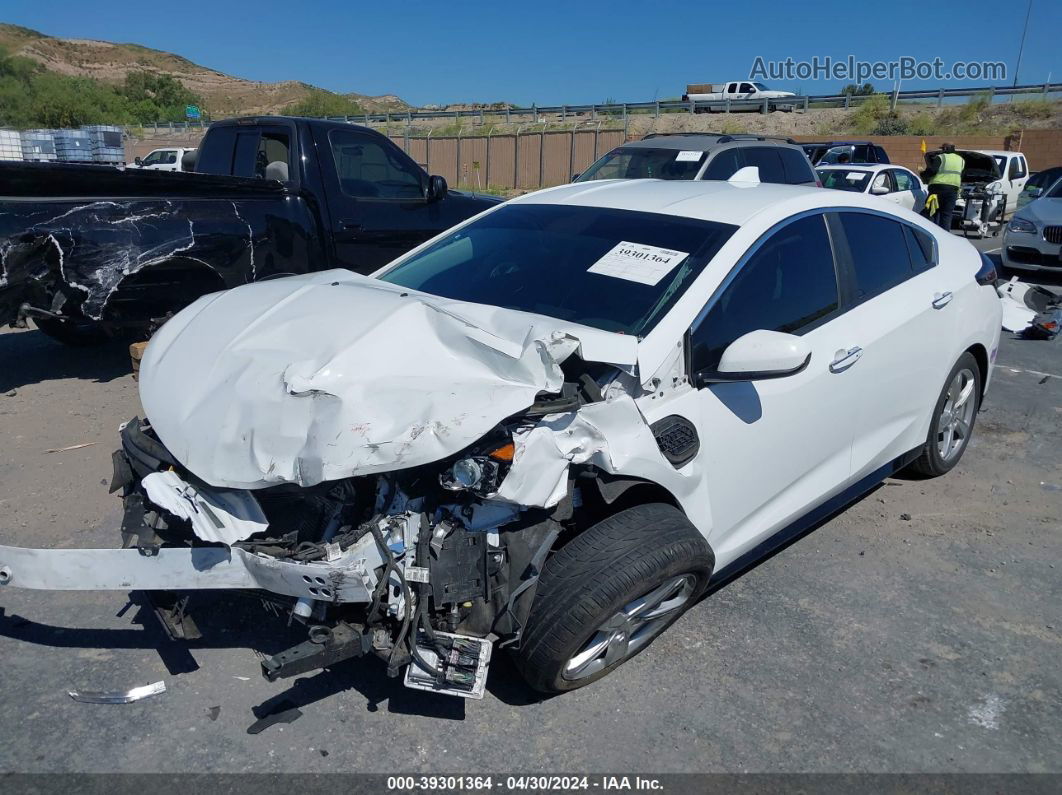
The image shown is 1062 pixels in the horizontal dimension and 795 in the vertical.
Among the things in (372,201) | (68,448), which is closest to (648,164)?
(372,201)

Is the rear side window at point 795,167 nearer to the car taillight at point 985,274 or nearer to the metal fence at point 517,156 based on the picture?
the car taillight at point 985,274

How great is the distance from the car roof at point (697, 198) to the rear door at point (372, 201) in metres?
3.15

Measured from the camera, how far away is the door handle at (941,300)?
4.14 metres

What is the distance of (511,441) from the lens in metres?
2.52

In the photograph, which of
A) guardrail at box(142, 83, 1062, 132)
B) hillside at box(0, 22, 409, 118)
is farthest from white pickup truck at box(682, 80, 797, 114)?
hillside at box(0, 22, 409, 118)

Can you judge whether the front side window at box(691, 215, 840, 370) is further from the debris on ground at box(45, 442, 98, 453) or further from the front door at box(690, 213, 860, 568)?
the debris on ground at box(45, 442, 98, 453)

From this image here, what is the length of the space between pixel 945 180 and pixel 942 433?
468 inches

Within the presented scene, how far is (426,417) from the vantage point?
2.48 meters

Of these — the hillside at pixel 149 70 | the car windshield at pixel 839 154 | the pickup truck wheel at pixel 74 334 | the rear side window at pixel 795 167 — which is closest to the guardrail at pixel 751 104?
the car windshield at pixel 839 154

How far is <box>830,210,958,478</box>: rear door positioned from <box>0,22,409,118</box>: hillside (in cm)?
9830

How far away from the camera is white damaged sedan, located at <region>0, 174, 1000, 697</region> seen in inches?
98.0

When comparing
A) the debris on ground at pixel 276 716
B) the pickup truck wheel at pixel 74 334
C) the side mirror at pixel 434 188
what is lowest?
the debris on ground at pixel 276 716

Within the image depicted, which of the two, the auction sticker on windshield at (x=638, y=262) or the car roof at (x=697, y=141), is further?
the car roof at (x=697, y=141)

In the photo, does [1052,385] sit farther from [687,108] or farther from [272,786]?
[687,108]
